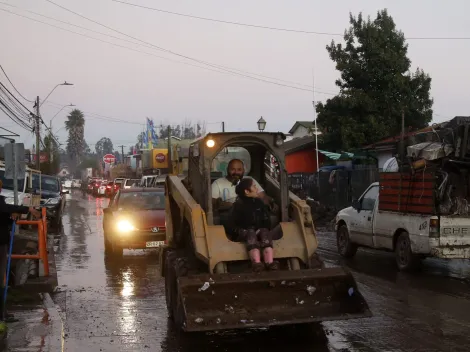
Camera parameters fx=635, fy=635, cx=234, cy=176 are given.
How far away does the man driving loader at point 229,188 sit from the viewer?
26.0 feet

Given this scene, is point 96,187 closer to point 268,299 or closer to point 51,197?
point 51,197

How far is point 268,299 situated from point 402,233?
635 centimetres

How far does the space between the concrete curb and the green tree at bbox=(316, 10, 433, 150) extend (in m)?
24.0

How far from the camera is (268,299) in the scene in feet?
22.3

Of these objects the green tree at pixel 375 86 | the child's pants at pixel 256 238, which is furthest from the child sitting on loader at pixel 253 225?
the green tree at pixel 375 86

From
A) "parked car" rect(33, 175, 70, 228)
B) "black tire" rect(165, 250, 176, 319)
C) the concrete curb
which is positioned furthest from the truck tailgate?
"parked car" rect(33, 175, 70, 228)

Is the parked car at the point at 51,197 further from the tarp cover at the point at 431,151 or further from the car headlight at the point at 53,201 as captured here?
the tarp cover at the point at 431,151

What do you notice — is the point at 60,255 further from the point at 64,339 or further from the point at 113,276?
the point at 64,339

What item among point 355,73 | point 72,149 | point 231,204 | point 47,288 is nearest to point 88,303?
point 47,288

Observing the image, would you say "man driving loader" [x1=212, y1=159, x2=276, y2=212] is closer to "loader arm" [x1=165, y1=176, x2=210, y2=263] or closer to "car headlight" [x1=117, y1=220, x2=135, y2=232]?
"loader arm" [x1=165, y1=176, x2=210, y2=263]

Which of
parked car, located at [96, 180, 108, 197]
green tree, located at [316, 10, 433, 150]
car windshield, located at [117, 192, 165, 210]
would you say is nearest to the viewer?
car windshield, located at [117, 192, 165, 210]

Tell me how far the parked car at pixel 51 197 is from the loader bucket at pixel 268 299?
17.0 meters

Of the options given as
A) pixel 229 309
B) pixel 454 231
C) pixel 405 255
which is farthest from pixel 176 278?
pixel 405 255

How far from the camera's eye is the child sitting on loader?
7047 mm
